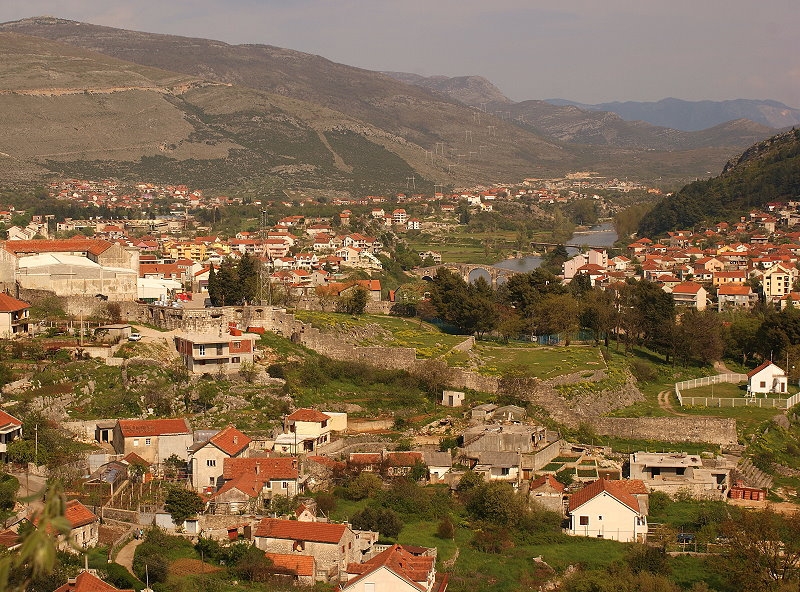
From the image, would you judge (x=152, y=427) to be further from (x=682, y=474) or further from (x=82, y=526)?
(x=682, y=474)

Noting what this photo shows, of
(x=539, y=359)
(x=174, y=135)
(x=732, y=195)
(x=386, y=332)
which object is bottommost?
(x=539, y=359)

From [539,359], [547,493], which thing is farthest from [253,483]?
[539,359]

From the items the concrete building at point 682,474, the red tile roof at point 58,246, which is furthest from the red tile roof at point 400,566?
the red tile roof at point 58,246

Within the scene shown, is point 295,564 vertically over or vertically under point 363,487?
under

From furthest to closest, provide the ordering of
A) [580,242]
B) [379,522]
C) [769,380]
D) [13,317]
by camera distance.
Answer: [580,242] → [769,380] → [13,317] → [379,522]

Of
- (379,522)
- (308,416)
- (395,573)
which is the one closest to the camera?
(395,573)

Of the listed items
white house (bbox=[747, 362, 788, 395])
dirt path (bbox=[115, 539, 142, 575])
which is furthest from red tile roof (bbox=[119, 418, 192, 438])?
white house (bbox=[747, 362, 788, 395])

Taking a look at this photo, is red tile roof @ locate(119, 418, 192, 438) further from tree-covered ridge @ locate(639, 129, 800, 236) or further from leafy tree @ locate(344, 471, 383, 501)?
tree-covered ridge @ locate(639, 129, 800, 236)
